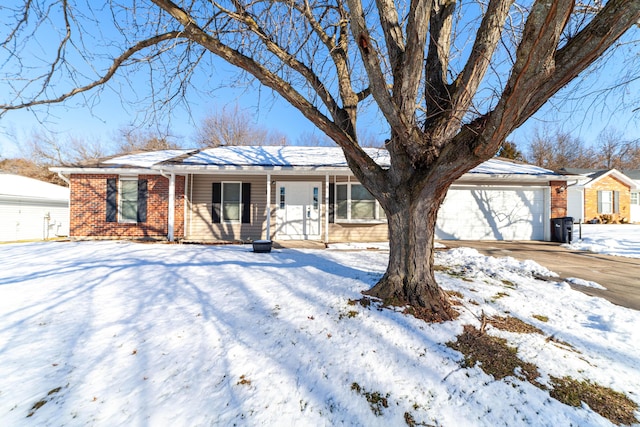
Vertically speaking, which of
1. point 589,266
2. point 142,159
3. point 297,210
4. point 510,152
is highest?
point 510,152

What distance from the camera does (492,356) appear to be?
2.34m

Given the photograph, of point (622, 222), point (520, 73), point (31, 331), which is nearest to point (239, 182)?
point (31, 331)

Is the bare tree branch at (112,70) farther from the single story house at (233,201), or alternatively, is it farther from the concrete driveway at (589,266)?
the concrete driveway at (589,266)

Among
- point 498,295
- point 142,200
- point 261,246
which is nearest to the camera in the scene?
point 498,295

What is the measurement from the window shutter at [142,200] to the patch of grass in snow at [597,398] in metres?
11.4

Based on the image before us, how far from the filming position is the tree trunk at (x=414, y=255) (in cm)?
307

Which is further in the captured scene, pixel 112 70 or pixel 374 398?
pixel 112 70

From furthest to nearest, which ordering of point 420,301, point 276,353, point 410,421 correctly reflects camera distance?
point 420,301 → point 276,353 → point 410,421

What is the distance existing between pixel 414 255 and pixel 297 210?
662cm

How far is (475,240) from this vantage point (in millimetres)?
9953

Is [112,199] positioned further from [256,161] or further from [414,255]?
[414,255]

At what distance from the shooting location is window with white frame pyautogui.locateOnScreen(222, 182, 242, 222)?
9414mm

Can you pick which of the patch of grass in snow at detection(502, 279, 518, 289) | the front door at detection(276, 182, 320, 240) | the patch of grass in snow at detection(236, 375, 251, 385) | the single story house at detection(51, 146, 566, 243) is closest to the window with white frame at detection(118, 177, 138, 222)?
the single story house at detection(51, 146, 566, 243)

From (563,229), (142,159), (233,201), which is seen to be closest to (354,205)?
(233,201)
